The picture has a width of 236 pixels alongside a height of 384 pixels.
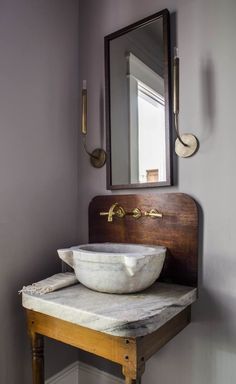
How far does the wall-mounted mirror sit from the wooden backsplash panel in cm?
8

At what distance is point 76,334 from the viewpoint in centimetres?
99

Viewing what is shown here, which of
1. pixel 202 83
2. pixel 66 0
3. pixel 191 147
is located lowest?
pixel 191 147

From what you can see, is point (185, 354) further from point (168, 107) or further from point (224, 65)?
point (224, 65)

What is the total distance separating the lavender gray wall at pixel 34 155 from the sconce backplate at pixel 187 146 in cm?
62

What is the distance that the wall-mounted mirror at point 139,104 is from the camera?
4.25ft

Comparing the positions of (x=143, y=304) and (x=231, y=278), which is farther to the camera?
(x=231, y=278)

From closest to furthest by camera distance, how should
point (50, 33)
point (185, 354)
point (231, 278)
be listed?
point (231, 278) < point (185, 354) < point (50, 33)

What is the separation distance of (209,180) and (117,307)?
0.62m

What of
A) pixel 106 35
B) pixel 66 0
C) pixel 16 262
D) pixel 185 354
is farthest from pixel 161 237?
pixel 66 0

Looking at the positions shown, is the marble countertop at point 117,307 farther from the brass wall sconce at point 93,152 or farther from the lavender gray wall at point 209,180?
the brass wall sconce at point 93,152

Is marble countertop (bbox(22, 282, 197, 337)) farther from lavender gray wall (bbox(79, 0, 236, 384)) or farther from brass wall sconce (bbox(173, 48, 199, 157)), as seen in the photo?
brass wall sconce (bbox(173, 48, 199, 157))

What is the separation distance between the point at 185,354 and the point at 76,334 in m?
0.54

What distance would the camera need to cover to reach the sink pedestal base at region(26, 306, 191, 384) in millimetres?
865

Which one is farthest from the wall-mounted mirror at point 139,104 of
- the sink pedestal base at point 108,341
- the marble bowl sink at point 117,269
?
the sink pedestal base at point 108,341
